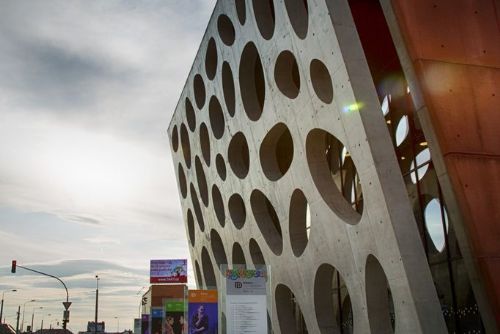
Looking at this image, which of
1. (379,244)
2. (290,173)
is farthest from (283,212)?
(379,244)

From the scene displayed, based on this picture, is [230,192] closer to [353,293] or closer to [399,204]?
[353,293]

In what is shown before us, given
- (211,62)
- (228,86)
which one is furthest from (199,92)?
(228,86)

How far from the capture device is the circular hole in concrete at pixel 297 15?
60.6ft

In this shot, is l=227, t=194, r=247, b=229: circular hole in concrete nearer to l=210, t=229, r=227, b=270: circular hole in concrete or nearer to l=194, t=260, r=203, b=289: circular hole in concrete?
l=210, t=229, r=227, b=270: circular hole in concrete

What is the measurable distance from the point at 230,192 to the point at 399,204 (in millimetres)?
14711

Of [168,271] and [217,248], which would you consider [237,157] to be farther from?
[168,271]

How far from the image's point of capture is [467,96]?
13258 mm

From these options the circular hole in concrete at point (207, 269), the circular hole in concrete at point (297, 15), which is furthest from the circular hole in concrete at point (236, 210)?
the circular hole in concrete at point (297, 15)

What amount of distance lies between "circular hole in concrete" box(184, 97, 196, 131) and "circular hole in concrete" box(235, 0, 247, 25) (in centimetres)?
1111

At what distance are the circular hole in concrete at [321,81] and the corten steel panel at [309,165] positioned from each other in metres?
0.03

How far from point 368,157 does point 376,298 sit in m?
3.80

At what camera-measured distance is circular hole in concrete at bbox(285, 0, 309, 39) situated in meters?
18.5

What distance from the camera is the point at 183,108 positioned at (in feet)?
116

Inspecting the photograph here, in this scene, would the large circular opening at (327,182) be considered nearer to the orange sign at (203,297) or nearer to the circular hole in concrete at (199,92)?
the orange sign at (203,297)
